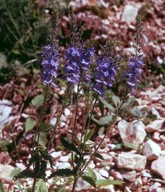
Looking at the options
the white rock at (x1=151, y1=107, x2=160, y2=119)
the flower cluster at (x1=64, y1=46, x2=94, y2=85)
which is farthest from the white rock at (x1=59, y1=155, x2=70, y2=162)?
the flower cluster at (x1=64, y1=46, x2=94, y2=85)

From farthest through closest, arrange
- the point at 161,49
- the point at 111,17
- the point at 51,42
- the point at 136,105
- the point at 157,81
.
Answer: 1. the point at 111,17
2. the point at 161,49
3. the point at 157,81
4. the point at 136,105
5. the point at 51,42

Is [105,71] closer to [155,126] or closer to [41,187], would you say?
[41,187]

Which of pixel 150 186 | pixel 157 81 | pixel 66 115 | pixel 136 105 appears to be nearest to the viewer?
pixel 150 186

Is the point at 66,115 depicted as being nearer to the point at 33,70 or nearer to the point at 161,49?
the point at 33,70

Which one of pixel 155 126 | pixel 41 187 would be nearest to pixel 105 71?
pixel 41 187

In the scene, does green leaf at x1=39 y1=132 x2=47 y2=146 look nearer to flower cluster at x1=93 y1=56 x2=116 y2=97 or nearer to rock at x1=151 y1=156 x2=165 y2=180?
rock at x1=151 y1=156 x2=165 y2=180

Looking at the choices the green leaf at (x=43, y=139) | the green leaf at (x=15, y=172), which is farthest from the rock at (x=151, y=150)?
the green leaf at (x=15, y=172)

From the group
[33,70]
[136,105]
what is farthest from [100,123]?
[33,70]
